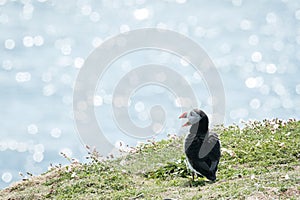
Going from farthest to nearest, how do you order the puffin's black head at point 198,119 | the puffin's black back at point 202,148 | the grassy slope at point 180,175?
the puffin's black head at point 198,119 → the puffin's black back at point 202,148 → the grassy slope at point 180,175

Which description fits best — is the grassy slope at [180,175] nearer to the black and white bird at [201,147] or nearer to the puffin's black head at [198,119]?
the black and white bird at [201,147]

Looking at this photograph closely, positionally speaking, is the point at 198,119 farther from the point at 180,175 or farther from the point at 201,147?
the point at 180,175

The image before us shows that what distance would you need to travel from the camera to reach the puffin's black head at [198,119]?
12.9m

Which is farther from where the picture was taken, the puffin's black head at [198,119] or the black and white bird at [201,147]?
the puffin's black head at [198,119]

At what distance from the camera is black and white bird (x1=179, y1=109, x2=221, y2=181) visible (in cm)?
1257

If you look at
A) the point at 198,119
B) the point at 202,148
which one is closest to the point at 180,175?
the point at 202,148

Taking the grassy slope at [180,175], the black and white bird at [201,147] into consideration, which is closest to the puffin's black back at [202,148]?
the black and white bird at [201,147]

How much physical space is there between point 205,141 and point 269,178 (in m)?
1.99

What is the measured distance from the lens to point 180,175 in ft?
48.2

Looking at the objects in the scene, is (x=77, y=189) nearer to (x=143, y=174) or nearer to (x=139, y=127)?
(x=143, y=174)

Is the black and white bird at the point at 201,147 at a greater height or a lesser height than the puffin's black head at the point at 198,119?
lesser

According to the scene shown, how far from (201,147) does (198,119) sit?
79 cm

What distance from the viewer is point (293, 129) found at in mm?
19391

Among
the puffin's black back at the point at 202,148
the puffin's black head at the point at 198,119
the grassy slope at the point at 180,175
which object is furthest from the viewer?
the puffin's black head at the point at 198,119
